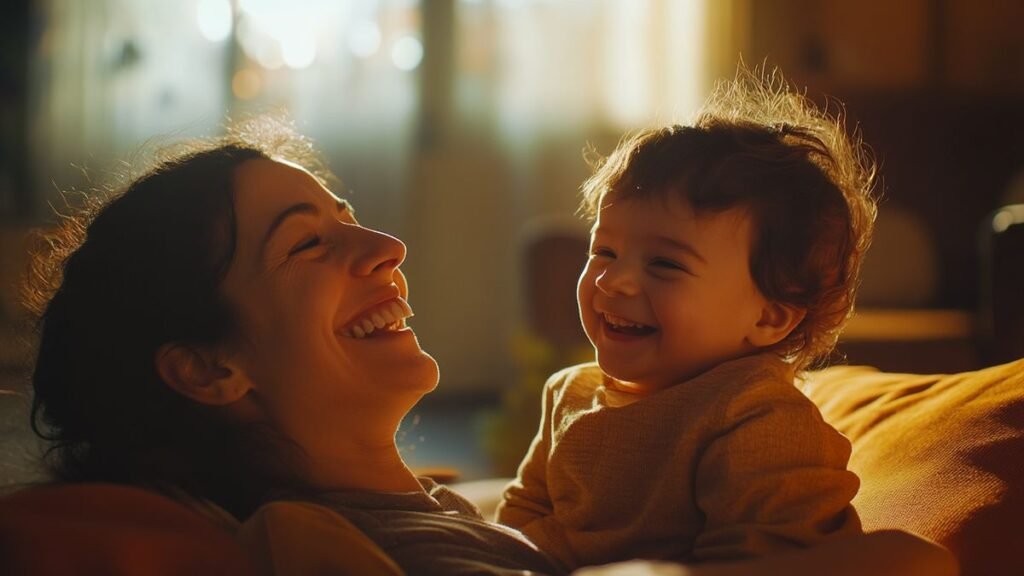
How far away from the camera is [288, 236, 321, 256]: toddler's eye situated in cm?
116

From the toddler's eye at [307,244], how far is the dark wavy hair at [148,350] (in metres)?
0.07

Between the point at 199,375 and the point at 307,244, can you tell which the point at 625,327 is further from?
the point at 199,375

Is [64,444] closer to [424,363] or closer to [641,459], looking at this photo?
[424,363]

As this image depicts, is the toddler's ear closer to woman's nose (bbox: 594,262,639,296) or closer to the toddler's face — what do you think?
the toddler's face

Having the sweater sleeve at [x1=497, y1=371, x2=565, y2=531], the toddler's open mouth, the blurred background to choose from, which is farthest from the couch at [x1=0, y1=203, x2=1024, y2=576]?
the blurred background

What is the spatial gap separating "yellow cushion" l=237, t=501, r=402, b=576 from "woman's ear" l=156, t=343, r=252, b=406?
0.25m

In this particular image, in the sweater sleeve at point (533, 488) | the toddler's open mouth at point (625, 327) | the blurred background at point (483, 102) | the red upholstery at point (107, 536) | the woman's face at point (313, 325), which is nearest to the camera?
the red upholstery at point (107, 536)

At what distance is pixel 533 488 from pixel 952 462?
0.52 metres

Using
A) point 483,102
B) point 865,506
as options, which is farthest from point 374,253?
point 483,102

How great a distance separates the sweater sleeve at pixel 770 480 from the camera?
3.26ft

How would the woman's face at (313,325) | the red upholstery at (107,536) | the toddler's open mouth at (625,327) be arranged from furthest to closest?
the toddler's open mouth at (625,327) < the woman's face at (313,325) < the red upholstery at (107,536)

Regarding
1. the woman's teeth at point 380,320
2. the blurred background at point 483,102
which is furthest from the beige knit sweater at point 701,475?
the blurred background at point 483,102

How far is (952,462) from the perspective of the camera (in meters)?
1.18

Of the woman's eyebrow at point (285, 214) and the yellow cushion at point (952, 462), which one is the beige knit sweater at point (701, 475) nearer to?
the yellow cushion at point (952, 462)
